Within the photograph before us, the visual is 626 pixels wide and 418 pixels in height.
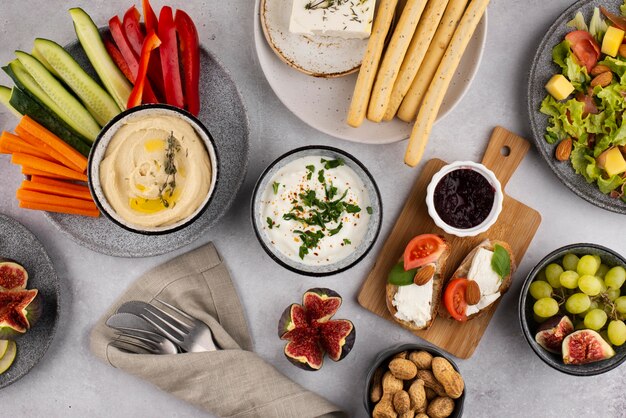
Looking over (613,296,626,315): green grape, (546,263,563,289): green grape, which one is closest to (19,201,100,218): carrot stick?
(546,263,563,289): green grape

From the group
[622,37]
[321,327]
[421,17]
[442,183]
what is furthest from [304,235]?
[622,37]

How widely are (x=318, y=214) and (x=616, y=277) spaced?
124 cm

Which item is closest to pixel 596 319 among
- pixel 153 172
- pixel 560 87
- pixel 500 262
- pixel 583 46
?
pixel 500 262

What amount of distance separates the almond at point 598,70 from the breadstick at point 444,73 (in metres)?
0.60

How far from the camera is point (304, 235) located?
2.35m

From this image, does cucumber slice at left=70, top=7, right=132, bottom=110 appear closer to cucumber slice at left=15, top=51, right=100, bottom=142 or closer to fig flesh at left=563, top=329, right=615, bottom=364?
cucumber slice at left=15, top=51, right=100, bottom=142

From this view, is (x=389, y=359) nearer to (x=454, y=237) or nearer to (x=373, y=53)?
(x=454, y=237)

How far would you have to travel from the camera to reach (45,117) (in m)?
2.30

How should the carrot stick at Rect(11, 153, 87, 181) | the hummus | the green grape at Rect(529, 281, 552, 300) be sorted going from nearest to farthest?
the hummus
the carrot stick at Rect(11, 153, 87, 181)
the green grape at Rect(529, 281, 552, 300)

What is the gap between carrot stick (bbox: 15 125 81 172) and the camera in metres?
2.30

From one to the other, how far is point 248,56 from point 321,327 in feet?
3.95

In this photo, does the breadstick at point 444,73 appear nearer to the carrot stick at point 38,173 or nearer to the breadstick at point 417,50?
the breadstick at point 417,50

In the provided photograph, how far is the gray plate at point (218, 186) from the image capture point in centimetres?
236

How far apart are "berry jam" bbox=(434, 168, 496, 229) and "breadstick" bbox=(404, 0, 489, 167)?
21 cm
